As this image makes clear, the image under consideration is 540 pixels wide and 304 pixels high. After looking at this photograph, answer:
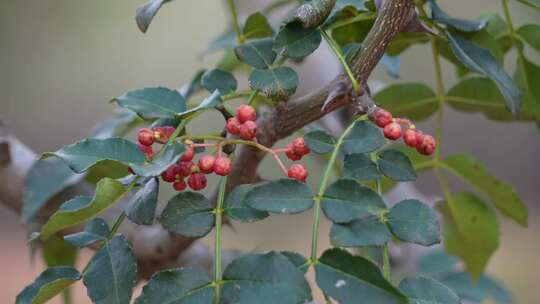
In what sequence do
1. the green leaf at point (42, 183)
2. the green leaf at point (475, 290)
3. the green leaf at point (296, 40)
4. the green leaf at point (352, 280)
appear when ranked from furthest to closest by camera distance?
the green leaf at point (475, 290)
the green leaf at point (42, 183)
the green leaf at point (296, 40)
the green leaf at point (352, 280)

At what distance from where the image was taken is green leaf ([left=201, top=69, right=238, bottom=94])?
0.56m

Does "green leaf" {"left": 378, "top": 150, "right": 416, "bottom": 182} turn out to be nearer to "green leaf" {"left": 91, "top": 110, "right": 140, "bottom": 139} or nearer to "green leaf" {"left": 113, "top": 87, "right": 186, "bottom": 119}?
"green leaf" {"left": 113, "top": 87, "right": 186, "bottom": 119}

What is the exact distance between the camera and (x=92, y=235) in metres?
0.46

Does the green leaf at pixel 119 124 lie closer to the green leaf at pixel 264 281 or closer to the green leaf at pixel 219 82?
the green leaf at pixel 219 82

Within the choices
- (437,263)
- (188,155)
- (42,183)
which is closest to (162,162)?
(188,155)

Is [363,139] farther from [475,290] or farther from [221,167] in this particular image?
[475,290]

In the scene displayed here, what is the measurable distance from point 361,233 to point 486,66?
0.19 metres

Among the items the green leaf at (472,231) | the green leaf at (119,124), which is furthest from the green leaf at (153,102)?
the green leaf at (472,231)

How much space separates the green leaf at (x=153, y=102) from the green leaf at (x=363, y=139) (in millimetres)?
114

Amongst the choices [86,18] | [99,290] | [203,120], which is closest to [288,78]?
[99,290]

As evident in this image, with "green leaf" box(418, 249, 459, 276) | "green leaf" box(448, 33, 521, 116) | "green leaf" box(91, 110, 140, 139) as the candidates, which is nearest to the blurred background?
"green leaf" box(418, 249, 459, 276)

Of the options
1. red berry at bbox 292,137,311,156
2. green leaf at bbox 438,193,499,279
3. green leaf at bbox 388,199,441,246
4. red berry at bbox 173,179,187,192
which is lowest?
green leaf at bbox 438,193,499,279

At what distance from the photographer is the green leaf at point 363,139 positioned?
1.42 ft

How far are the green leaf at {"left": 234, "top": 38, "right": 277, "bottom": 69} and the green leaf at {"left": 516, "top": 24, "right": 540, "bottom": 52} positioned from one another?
24 centimetres
